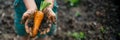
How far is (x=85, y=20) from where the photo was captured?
4.21 meters

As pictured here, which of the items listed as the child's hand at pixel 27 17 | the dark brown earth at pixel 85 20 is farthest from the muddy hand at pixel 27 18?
the dark brown earth at pixel 85 20

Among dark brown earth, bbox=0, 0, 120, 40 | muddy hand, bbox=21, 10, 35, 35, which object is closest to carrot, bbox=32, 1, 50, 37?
muddy hand, bbox=21, 10, 35, 35

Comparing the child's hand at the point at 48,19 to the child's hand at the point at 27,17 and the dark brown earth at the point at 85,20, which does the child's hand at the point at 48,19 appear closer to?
the child's hand at the point at 27,17

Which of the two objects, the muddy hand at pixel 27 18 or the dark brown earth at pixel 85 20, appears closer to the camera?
the muddy hand at pixel 27 18

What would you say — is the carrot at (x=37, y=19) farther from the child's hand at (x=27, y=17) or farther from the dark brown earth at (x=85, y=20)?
the dark brown earth at (x=85, y=20)

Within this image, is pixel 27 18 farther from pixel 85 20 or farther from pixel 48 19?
pixel 85 20

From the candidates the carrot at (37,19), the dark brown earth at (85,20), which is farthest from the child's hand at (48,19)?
the dark brown earth at (85,20)

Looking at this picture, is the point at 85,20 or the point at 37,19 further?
the point at 85,20

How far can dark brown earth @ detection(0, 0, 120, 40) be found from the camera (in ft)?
12.8

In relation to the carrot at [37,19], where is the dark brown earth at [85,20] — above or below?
below

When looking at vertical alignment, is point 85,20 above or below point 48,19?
below

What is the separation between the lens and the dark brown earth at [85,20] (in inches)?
153

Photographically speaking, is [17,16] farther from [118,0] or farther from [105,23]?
[118,0]

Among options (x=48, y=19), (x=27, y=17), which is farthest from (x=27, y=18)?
(x=48, y=19)
